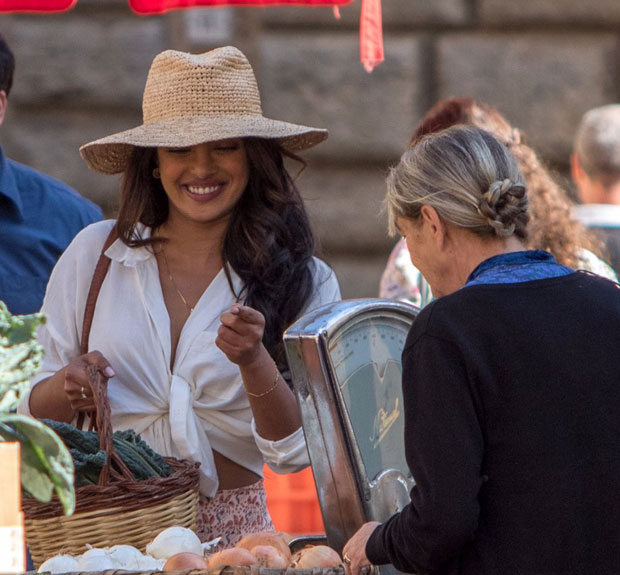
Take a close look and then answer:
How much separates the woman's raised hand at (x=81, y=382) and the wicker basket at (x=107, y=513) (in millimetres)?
155

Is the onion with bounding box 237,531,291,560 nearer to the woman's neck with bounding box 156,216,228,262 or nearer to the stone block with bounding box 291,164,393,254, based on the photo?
the woman's neck with bounding box 156,216,228,262

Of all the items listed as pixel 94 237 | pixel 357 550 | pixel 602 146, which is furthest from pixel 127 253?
pixel 602 146

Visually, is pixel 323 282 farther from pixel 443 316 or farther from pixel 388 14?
pixel 388 14

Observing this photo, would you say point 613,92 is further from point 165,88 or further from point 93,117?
point 165,88

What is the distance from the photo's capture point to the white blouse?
8.30 feet

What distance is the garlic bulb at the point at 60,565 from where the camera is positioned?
2.06 meters

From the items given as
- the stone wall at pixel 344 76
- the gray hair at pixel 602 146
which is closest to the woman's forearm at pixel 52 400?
the gray hair at pixel 602 146

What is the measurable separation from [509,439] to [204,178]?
107cm

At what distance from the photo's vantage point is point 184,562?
80.9 inches

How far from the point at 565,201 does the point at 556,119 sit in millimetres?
2046

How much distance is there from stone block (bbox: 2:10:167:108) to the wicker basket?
320 centimetres

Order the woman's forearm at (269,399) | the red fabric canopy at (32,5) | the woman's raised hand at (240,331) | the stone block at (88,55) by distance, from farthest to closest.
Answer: the stone block at (88,55) < the red fabric canopy at (32,5) < the woman's forearm at (269,399) < the woman's raised hand at (240,331)

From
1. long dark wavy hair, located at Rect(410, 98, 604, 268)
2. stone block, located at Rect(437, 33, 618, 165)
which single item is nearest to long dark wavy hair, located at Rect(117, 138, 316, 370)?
long dark wavy hair, located at Rect(410, 98, 604, 268)

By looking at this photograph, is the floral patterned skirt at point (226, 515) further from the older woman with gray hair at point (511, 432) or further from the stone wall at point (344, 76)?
the stone wall at point (344, 76)
